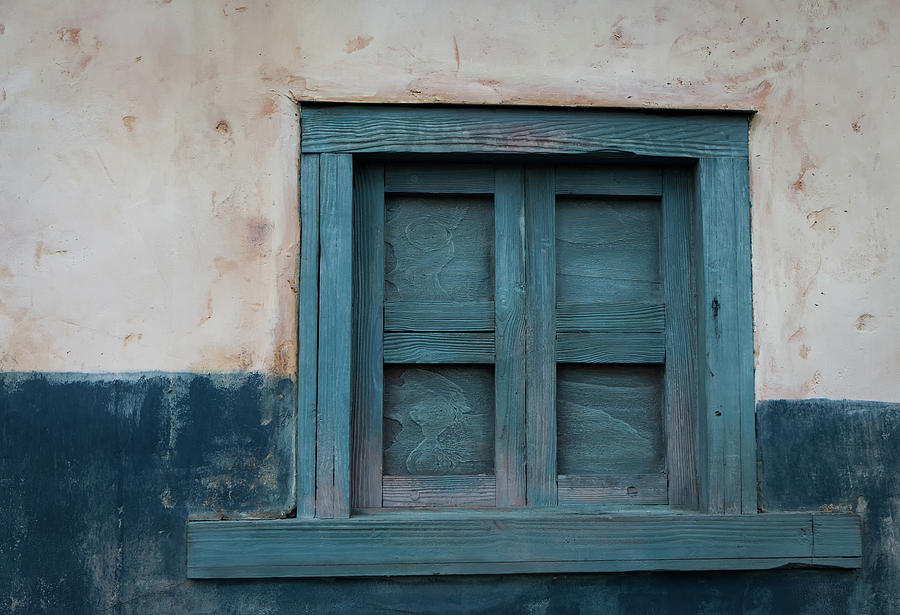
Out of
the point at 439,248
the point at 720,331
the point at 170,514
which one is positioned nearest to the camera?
the point at 170,514

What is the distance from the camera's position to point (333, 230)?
7.12 ft

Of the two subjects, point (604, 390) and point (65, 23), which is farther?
point (604, 390)

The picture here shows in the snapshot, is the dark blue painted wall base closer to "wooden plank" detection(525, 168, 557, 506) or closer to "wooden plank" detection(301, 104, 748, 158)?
"wooden plank" detection(525, 168, 557, 506)

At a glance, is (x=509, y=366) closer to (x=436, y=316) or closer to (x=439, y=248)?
(x=436, y=316)

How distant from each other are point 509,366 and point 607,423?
0.36 m

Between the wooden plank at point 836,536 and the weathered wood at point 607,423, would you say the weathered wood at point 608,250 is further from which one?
the wooden plank at point 836,536

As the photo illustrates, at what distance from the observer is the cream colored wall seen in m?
2.12

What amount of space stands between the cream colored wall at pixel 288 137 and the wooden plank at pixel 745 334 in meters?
0.04

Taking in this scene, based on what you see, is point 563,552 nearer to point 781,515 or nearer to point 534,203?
point 781,515

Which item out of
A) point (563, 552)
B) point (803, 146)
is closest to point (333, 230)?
point (563, 552)

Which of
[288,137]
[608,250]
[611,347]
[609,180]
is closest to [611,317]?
[611,347]

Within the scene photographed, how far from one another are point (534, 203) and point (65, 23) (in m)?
1.49

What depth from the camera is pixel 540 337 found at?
7.49 ft

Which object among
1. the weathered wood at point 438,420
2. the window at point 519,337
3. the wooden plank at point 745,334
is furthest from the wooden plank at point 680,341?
the weathered wood at point 438,420
